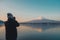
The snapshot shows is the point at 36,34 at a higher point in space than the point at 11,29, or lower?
lower

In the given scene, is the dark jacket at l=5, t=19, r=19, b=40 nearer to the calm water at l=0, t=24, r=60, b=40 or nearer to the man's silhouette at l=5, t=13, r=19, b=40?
the man's silhouette at l=5, t=13, r=19, b=40

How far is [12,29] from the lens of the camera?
2.11 metres

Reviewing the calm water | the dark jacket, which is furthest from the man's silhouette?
the calm water

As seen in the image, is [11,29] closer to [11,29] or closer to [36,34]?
[11,29]

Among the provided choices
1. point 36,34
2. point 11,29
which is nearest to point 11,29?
point 11,29

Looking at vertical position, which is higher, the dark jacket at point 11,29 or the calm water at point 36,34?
the dark jacket at point 11,29

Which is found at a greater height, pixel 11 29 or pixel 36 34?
pixel 11 29

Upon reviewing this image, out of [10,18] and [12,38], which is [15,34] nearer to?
[12,38]

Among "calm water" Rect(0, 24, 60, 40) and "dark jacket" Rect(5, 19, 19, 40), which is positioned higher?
"dark jacket" Rect(5, 19, 19, 40)

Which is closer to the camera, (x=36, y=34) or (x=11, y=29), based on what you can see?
(x=11, y=29)

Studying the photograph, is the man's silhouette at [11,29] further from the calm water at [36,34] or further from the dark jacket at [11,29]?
the calm water at [36,34]

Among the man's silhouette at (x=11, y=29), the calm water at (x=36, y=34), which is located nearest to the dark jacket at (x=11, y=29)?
the man's silhouette at (x=11, y=29)

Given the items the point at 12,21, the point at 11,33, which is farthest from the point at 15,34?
the point at 12,21

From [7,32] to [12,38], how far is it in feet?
0.36
